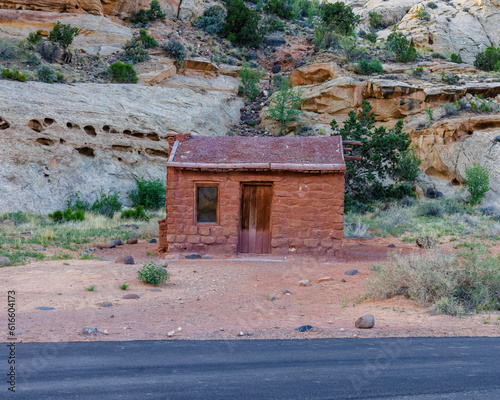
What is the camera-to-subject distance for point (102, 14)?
114 feet

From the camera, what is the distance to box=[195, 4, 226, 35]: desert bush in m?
39.8

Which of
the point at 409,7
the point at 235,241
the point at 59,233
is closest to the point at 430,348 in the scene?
the point at 235,241

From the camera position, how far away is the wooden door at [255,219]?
1324cm

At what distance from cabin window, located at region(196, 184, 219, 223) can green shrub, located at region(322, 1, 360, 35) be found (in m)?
31.9

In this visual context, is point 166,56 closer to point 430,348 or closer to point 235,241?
point 235,241

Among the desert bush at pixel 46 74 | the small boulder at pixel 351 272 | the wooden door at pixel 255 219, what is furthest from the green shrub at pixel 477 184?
the desert bush at pixel 46 74

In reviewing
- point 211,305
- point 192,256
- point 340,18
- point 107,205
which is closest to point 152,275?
point 211,305

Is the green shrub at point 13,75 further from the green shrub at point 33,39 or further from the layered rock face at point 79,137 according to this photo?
the green shrub at point 33,39

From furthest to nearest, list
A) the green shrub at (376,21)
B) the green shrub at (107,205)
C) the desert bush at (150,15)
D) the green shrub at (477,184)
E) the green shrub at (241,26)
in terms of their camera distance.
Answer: the green shrub at (376,21), the green shrub at (241,26), the desert bush at (150,15), the green shrub at (477,184), the green shrub at (107,205)

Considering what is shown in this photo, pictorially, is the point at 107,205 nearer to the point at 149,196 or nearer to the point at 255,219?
the point at 149,196

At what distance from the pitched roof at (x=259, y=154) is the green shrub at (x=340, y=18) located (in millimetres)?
29867

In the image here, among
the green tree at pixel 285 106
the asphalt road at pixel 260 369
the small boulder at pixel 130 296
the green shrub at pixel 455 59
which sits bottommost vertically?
the small boulder at pixel 130 296

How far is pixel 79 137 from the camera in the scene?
23531 mm

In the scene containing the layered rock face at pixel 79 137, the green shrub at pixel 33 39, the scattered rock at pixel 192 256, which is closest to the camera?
the scattered rock at pixel 192 256
